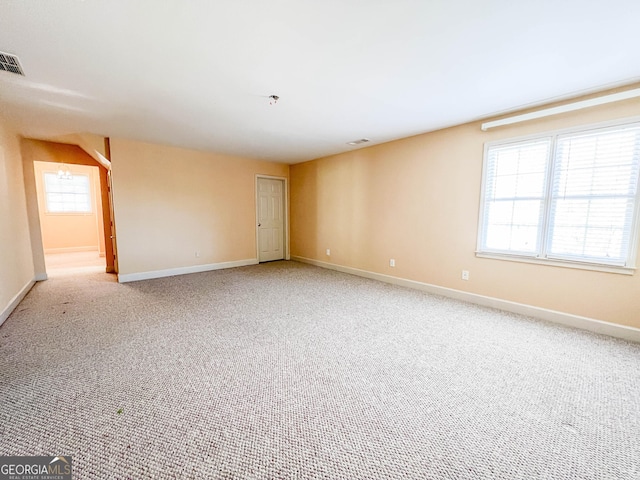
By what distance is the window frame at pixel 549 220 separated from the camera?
248 cm

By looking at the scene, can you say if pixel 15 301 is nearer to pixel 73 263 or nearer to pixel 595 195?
pixel 73 263

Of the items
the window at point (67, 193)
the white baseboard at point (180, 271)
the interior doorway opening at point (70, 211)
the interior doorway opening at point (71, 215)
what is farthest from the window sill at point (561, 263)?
the window at point (67, 193)

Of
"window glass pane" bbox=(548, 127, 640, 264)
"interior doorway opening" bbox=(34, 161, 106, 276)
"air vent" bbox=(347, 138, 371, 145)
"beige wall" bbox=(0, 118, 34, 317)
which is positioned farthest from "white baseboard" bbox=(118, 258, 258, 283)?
"window glass pane" bbox=(548, 127, 640, 264)

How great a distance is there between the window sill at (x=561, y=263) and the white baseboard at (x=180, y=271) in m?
4.65

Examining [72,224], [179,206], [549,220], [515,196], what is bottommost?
[72,224]

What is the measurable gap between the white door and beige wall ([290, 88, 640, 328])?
99cm

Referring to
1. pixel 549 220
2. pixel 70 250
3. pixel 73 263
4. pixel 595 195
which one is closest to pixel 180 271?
pixel 73 263

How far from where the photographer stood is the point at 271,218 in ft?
21.3

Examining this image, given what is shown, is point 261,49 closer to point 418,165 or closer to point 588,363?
point 418,165

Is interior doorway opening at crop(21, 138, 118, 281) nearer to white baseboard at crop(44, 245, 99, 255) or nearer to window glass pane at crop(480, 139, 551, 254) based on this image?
white baseboard at crop(44, 245, 99, 255)

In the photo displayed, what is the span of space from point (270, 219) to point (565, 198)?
17.5ft

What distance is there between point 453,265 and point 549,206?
128 centimetres

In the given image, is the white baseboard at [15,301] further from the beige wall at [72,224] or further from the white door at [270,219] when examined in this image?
the white door at [270,219]

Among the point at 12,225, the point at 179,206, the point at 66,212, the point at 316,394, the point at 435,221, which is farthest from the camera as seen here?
the point at 66,212
